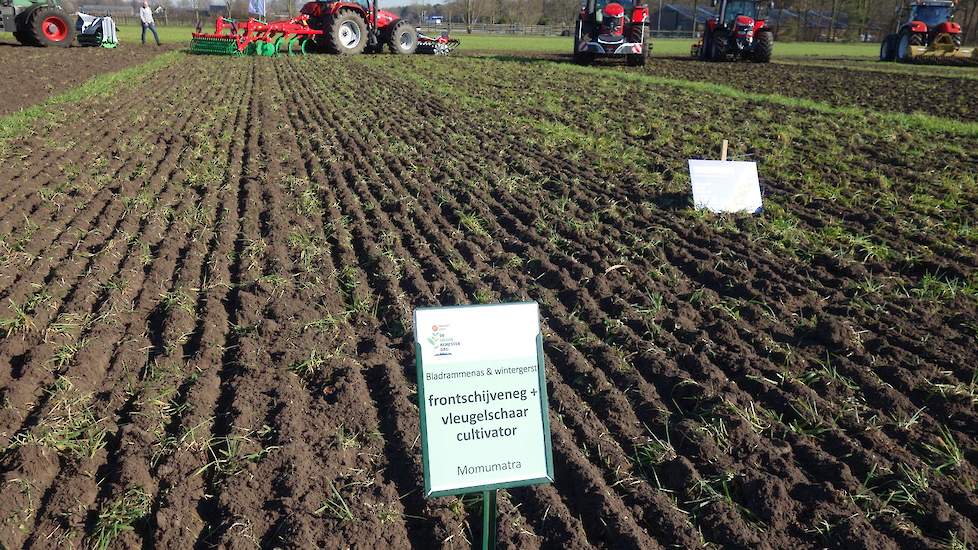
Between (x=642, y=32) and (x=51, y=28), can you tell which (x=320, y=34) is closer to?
(x=51, y=28)

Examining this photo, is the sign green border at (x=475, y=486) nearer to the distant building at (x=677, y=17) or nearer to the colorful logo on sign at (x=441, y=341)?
the colorful logo on sign at (x=441, y=341)

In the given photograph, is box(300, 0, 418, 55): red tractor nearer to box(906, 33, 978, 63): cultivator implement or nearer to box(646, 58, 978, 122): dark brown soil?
box(646, 58, 978, 122): dark brown soil

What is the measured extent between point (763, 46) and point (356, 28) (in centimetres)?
1253

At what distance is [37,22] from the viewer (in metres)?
22.0

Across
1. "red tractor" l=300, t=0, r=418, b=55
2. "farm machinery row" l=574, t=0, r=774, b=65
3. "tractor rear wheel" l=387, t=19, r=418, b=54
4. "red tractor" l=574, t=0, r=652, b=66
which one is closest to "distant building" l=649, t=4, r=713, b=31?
"farm machinery row" l=574, t=0, r=774, b=65

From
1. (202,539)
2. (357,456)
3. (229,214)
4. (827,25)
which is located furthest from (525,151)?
(827,25)

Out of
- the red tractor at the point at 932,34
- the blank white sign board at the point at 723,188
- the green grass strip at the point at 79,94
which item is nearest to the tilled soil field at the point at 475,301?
the blank white sign board at the point at 723,188

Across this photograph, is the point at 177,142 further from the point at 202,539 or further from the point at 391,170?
the point at 202,539

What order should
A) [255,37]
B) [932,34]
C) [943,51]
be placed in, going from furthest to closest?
[932,34]
[943,51]
[255,37]

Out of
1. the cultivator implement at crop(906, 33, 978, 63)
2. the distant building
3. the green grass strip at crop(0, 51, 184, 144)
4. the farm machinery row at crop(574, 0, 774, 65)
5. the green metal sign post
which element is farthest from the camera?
the distant building

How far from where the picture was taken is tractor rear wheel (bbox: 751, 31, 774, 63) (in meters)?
23.2

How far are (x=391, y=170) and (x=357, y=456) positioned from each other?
557 centimetres

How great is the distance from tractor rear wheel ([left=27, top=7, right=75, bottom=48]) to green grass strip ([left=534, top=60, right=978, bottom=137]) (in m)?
15.9

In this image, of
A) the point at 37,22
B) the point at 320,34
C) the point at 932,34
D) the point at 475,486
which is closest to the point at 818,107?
the point at 475,486
